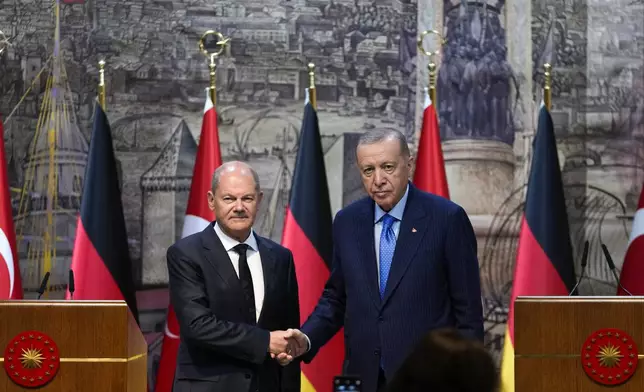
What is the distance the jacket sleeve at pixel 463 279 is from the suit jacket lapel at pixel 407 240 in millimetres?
103

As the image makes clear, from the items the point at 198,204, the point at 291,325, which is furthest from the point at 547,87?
the point at 291,325

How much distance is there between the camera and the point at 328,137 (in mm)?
5844

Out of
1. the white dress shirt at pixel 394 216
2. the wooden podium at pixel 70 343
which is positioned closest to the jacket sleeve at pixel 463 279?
the white dress shirt at pixel 394 216

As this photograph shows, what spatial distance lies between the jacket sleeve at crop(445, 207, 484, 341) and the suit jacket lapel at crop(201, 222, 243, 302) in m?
0.75

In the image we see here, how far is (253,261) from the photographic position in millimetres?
3738

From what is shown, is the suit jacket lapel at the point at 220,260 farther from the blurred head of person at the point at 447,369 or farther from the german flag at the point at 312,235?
the blurred head of person at the point at 447,369

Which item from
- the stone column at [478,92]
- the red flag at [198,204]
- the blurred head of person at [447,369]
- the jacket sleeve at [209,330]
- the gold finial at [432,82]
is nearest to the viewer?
the blurred head of person at [447,369]

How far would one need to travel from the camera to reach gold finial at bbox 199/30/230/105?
18.3 ft

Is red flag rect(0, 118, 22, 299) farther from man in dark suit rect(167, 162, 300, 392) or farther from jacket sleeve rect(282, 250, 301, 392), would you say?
jacket sleeve rect(282, 250, 301, 392)

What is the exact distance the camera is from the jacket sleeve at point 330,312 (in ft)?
12.5

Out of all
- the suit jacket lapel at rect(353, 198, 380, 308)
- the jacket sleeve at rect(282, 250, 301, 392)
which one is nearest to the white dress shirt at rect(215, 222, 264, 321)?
the jacket sleeve at rect(282, 250, 301, 392)

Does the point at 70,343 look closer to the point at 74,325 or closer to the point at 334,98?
the point at 74,325

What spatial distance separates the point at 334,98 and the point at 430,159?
0.71 metres

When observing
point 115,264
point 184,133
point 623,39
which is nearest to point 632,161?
point 623,39
